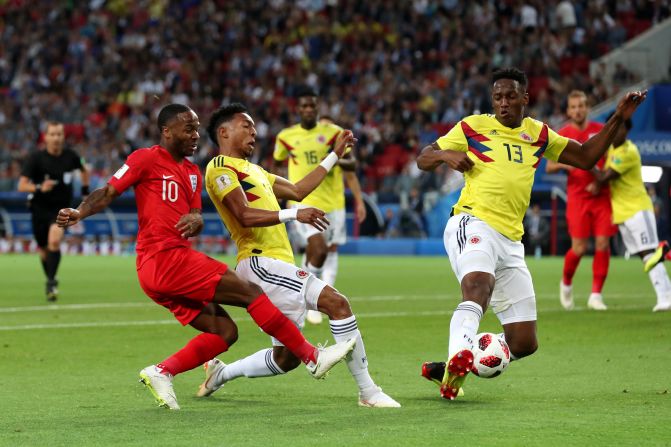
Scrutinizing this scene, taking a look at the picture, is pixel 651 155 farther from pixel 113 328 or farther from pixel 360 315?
pixel 113 328

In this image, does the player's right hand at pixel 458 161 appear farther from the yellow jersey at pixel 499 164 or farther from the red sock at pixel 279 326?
the red sock at pixel 279 326

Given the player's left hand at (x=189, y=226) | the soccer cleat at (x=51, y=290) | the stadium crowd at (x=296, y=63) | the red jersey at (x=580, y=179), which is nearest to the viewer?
the player's left hand at (x=189, y=226)

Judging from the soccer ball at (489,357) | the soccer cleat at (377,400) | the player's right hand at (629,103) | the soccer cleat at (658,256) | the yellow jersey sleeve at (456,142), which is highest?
the player's right hand at (629,103)

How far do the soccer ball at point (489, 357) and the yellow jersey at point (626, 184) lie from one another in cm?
737

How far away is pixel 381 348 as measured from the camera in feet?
36.4

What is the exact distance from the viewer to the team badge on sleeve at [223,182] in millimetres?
7793

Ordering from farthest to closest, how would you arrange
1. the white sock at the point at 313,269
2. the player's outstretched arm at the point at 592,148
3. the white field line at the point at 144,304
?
1. the white field line at the point at 144,304
2. the white sock at the point at 313,269
3. the player's outstretched arm at the point at 592,148

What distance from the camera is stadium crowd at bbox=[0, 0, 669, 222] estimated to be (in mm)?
34438

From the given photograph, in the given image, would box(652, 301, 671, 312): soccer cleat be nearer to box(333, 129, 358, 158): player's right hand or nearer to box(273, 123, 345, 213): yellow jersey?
box(273, 123, 345, 213): yellow jersey

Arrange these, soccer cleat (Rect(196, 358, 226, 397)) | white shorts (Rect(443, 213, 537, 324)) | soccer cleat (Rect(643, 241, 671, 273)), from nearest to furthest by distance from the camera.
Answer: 1. white shorts (Rect(443, 213, 537, 324))
2. soccer cleat (Rect(196, 358, 226, 397))
3. soccer cleat (Rect(643, 241, 671, 273))

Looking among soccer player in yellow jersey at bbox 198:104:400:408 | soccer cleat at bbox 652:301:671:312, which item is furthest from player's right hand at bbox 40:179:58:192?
soccer player in yellow jersey at bbox 198:104:400:408

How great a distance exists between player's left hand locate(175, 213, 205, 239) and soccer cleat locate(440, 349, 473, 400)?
6.08 feet

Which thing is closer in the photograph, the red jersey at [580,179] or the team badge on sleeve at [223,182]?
the team badge on sleeve at [223,182]

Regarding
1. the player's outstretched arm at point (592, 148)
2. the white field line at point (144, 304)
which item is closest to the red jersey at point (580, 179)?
the white field line at point (144, 304)
